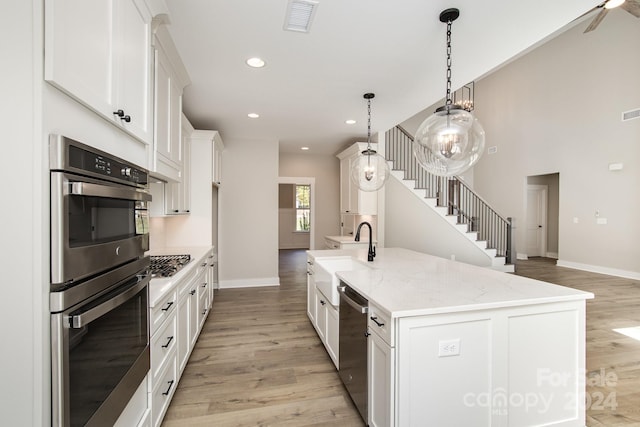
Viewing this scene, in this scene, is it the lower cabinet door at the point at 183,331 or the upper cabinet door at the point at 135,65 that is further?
the lower cabinet door at the point at 183,331

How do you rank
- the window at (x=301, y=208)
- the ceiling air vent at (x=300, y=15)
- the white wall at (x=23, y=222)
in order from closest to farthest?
the white wall at (x=23, y=222) → the ceiling air vent at (x=300, y=15) → the window at (x=301, y=208)

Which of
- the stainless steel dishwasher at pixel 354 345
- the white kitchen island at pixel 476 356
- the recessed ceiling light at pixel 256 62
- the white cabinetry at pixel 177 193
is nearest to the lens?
the white kitchen island at pixel 476 356

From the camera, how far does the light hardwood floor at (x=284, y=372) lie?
202 centimetres

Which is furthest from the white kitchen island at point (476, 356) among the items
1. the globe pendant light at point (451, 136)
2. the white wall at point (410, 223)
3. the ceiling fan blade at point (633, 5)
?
the ceiling fan blade at point (633, 5)

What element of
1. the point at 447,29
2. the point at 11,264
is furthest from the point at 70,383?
the point at 447,29

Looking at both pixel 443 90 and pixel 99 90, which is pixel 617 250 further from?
pixel 99 90

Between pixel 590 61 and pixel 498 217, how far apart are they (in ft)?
12.5

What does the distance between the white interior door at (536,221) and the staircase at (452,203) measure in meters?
2.45

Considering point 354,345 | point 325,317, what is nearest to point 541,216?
point 325,317

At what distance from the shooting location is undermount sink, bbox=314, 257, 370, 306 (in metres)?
2.41

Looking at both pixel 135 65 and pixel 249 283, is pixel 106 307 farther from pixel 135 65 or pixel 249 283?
pixel 249 283

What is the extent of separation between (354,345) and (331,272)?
2.27 ft

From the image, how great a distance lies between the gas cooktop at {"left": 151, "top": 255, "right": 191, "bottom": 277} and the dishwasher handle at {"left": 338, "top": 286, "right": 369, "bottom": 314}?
129 cm

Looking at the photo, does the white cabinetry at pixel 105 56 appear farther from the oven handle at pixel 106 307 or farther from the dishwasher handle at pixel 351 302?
the dishwasher handle at pixel 351 302
